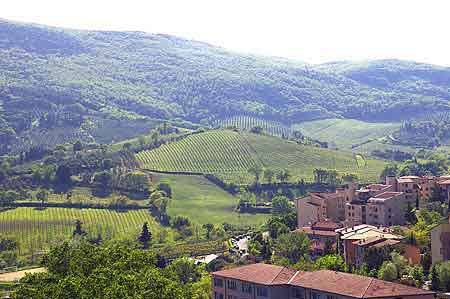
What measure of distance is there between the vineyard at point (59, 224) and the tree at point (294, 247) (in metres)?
35.6

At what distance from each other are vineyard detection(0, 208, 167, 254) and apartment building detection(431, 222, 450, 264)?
5908cm

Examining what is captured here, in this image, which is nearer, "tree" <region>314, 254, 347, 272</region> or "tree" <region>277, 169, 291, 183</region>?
"tree" <region>314, 254, 347, 272</region>

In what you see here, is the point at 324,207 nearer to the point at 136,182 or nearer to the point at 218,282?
the point at 218,282

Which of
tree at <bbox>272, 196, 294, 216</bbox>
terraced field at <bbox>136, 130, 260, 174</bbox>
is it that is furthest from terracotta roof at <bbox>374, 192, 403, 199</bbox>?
terraced field at <bbox>136, 130, 260, 174</bbox>

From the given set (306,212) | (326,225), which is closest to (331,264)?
(326,225)

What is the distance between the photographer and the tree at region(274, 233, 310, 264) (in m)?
89.4

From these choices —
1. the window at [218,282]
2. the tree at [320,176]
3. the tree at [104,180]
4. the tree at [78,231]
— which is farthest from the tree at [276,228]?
the tree at [104,180]

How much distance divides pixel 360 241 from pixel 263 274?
15.6 m

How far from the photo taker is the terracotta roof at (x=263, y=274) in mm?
65438

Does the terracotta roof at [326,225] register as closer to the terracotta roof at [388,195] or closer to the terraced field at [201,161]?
the terracotta roof at [388,195]

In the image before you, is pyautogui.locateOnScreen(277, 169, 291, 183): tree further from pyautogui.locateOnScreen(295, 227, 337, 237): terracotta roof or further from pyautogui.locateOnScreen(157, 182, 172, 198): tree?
pyautogui.locateOnScreen(295, 227, 337, 237): terracotta roof

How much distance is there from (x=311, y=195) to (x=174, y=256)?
2003 centimetres

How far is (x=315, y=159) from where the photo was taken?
19188 cm

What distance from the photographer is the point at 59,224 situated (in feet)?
437
